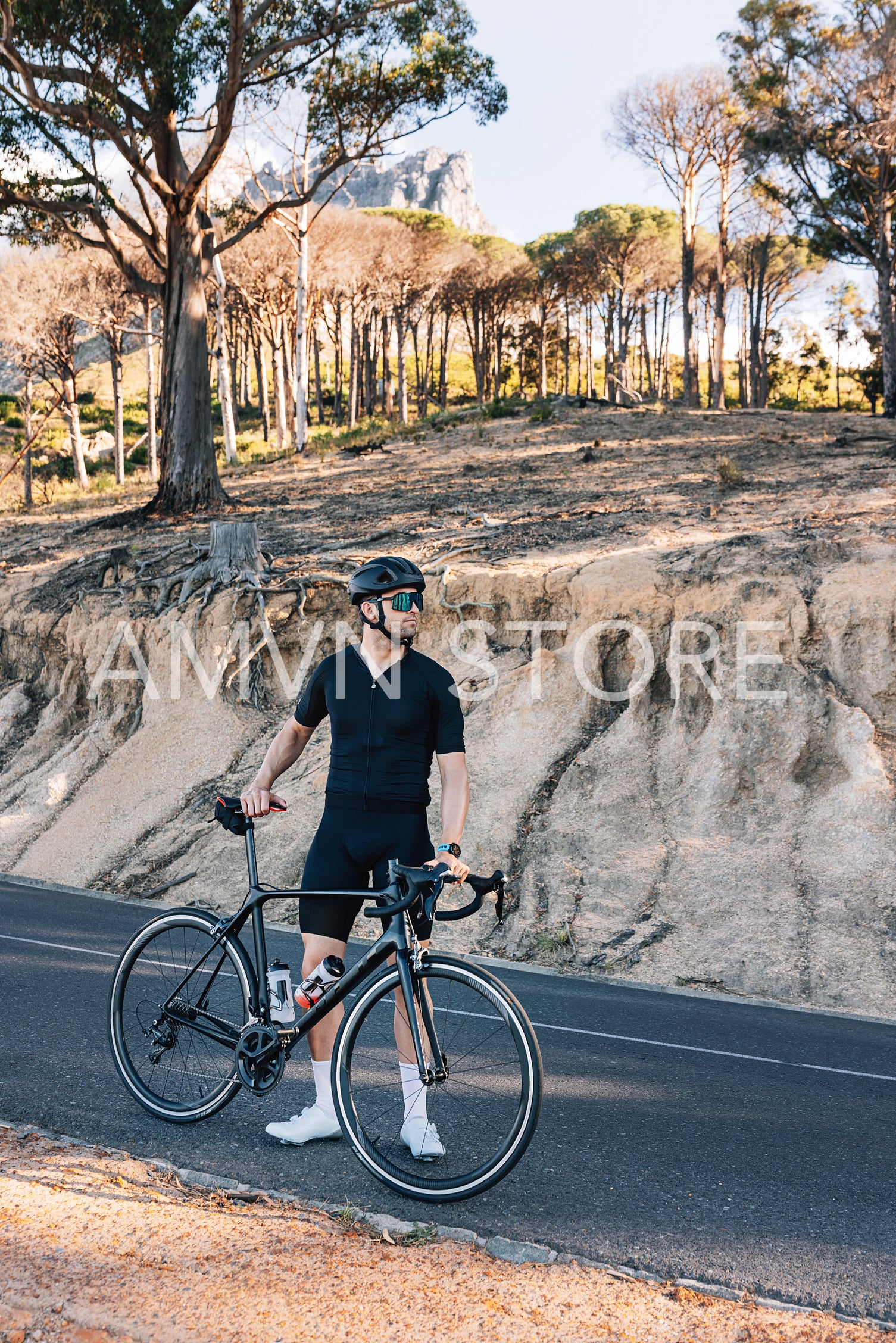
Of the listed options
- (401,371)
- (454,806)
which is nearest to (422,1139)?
(454,806)

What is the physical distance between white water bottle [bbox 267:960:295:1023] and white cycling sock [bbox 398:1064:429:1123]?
471 millimetres

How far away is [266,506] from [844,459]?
9882mm

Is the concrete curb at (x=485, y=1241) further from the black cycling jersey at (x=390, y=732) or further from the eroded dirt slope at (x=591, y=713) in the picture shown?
the eroded dirt slope at (x=591, y=713)

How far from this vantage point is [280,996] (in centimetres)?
367

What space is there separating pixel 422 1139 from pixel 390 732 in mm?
1371

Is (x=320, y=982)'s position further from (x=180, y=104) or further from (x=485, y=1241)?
(x=180, y=104)

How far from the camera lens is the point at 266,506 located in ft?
61.3

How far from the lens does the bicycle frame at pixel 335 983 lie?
10.9 ft

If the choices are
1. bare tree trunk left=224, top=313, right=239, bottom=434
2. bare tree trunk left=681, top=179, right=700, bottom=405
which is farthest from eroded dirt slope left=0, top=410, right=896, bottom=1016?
bare tree trunk left=224, top=313, right=239, bottom=434

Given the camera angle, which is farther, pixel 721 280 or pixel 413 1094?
pixel 721 280

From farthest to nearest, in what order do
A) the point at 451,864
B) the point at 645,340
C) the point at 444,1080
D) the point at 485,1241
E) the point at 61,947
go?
the point at 645,340, the point at 61,947, the point at 444,1080, the point at 451,864, the point at 485,1241

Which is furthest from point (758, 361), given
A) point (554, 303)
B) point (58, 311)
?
point (58, 311)

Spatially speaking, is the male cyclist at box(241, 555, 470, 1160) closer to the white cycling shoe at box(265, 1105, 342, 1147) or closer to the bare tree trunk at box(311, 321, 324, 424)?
the white cycling shoe at box(265, 1105, 342, 1147)

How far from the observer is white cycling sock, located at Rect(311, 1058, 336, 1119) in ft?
12.2
